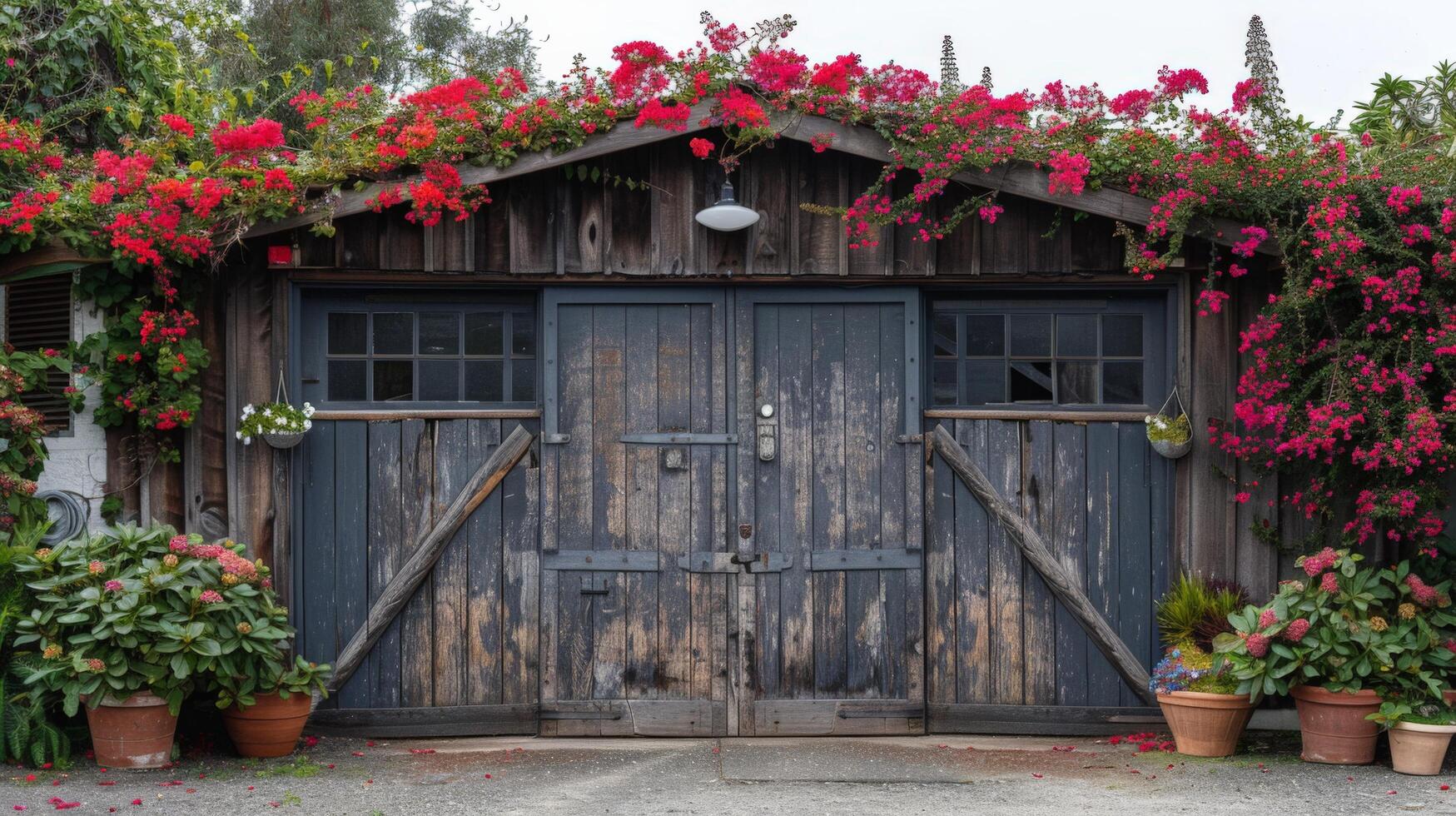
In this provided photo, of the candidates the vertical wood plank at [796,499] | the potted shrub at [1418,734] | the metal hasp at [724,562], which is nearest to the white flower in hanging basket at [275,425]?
the metal hasp at [724,562]

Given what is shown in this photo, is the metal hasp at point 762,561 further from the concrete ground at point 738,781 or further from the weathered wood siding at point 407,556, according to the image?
the weathered wood siding at point 407,556

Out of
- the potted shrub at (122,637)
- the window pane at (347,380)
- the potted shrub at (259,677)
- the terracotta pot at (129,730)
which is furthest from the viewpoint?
the window pane at (347,380)

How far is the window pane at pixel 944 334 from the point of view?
6172 mm

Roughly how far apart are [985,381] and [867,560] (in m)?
1.07

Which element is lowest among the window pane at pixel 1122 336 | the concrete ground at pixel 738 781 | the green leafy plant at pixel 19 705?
the concrete ground at pixel 738 781

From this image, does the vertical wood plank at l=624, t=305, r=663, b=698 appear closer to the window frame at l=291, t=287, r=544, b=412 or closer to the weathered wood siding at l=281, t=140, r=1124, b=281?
the weathered wood siding at l=281, t=140, r=1124, b=281

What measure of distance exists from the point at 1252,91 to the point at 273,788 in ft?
17.0

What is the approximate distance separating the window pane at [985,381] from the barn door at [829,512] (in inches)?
13.2

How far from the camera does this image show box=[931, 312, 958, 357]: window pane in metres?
6.17

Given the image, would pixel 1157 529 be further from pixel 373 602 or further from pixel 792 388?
pixel 373 602

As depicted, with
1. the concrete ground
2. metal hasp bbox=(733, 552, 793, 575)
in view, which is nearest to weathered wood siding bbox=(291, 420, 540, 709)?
the concrete ground

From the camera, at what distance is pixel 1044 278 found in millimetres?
5992

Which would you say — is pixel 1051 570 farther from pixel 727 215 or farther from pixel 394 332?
pixel 394 332

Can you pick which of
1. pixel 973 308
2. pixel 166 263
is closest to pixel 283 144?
pixel 166 263
